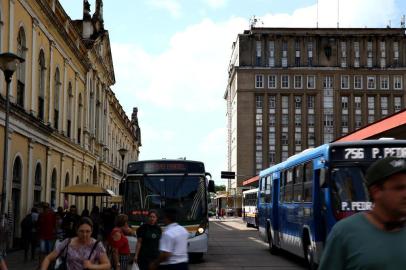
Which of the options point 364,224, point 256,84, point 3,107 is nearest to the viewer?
point 364,224

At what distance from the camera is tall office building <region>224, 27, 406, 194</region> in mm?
120562

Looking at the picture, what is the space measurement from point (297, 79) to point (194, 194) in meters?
103

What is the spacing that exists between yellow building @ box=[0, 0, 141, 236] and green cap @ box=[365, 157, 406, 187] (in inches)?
786

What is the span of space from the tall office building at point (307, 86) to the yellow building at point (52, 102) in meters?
69.0

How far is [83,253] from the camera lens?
728 cm

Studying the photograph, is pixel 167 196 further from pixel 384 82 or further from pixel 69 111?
pixel 384 82

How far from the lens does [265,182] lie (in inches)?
1059

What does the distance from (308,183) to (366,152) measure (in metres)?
2.42

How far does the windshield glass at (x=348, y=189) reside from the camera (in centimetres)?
1452

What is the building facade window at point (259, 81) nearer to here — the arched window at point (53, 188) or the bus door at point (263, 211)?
the arched window at point (53, 188)

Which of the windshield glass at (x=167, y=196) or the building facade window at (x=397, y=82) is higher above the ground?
the building facade window at (x=397, y=82)

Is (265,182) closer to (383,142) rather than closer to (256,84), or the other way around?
(383,142)

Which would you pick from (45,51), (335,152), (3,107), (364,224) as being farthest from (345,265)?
(45,51)

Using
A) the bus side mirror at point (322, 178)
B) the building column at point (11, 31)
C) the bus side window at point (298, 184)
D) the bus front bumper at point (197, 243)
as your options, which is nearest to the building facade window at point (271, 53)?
the building column at point (11, 31)
